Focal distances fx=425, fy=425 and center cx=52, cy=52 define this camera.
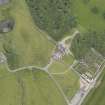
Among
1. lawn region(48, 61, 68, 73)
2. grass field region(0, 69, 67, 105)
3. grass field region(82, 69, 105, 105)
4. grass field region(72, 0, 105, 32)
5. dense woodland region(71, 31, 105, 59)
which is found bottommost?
grass field region(0, 69, 67, 105)

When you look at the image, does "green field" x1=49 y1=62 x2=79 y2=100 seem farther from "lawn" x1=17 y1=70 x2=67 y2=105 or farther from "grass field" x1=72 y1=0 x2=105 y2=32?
"grass field" x1=72 y1=0 x2=105 y2=32

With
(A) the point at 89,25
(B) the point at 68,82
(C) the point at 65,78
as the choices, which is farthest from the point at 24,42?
(A) the point at 89,25

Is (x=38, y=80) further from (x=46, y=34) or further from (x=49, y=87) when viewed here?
(x=46, y=34)

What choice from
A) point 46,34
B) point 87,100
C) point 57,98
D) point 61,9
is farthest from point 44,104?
point 61,9

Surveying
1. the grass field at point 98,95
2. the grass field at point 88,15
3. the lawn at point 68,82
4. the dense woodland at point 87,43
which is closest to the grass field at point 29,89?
the lawn at point 68,82

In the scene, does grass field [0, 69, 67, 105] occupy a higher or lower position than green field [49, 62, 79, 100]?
lower

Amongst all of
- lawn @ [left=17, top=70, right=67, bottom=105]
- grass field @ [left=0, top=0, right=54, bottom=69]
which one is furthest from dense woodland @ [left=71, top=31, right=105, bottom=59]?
lawn @ [left=17, top=70, right=67, bottom=105]

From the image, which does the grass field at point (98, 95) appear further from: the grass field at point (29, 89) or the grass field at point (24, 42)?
the grass field at point (24, 42)

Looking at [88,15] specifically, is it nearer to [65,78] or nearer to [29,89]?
[65,78]
